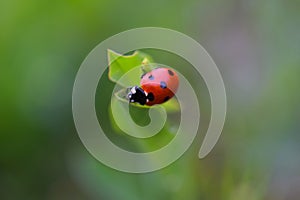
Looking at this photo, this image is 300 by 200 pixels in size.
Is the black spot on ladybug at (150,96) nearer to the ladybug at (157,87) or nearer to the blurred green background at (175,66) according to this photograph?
the ladybug at (157,87)

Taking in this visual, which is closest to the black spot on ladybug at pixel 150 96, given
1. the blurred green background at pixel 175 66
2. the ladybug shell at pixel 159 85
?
the ladybug shell at pixel 159 85

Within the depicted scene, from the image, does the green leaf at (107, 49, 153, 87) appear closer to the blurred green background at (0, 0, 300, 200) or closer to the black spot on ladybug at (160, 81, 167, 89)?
the black spot on ladybug at (160, 81, 167, 89)

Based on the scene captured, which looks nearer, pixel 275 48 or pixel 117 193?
pixel 117 193

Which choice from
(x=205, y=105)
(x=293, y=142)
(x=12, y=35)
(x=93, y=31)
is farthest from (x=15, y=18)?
(x=293, y=142)

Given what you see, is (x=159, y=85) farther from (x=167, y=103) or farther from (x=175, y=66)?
(x=175, y=66)

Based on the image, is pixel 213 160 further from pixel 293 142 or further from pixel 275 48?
pixel 275 48
